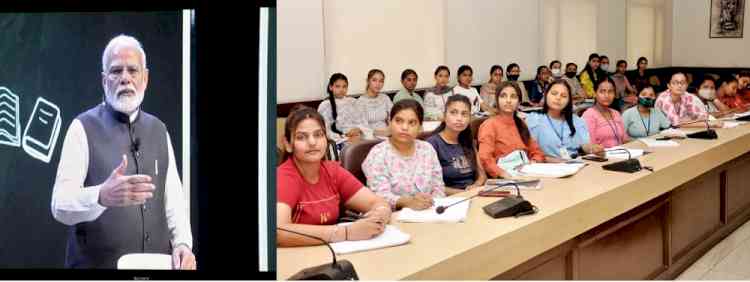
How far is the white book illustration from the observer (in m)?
0.93

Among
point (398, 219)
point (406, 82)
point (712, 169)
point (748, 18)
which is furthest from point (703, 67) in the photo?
point (398, 219)

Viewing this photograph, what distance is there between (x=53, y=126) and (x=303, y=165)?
1200mm

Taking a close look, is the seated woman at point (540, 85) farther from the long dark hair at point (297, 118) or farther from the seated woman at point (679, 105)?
the long dark hair at point (297, 118)

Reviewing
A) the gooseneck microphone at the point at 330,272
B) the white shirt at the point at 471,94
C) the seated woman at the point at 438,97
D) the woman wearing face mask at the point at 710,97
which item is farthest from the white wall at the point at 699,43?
the gooseneck microphone at the point at 330,272

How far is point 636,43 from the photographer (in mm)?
11727

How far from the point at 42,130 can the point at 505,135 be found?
2.64 meters

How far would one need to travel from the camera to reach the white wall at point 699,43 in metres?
11.2

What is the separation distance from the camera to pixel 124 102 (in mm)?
924

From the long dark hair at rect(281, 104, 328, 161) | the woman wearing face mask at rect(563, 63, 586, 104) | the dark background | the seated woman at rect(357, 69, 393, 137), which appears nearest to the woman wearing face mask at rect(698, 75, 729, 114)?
the woman wearing face mask at rect(563, 63, 586, 104)

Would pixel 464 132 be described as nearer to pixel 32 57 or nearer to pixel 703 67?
pixel 32 57

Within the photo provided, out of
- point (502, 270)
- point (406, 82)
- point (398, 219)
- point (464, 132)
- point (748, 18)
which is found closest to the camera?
point (502, 270)

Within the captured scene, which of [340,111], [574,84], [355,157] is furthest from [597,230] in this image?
[574,84]

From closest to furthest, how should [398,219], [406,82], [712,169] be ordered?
[398,219] → [712,169] → [406,82]

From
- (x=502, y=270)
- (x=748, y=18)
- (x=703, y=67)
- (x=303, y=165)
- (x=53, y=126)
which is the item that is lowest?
(x=502, y=270)
